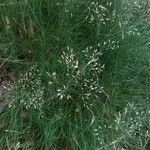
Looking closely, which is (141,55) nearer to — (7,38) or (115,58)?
(115,58)

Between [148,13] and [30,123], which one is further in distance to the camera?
[148,13]

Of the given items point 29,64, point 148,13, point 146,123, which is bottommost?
point 146,123

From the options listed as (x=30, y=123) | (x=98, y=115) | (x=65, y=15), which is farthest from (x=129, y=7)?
(x=30, y=123)

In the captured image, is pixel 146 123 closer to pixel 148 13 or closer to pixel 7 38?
pixel 148 13

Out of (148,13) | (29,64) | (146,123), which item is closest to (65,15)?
(29,64)

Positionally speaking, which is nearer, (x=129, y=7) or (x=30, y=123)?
(x=30, y=123)

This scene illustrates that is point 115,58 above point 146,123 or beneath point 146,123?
above
